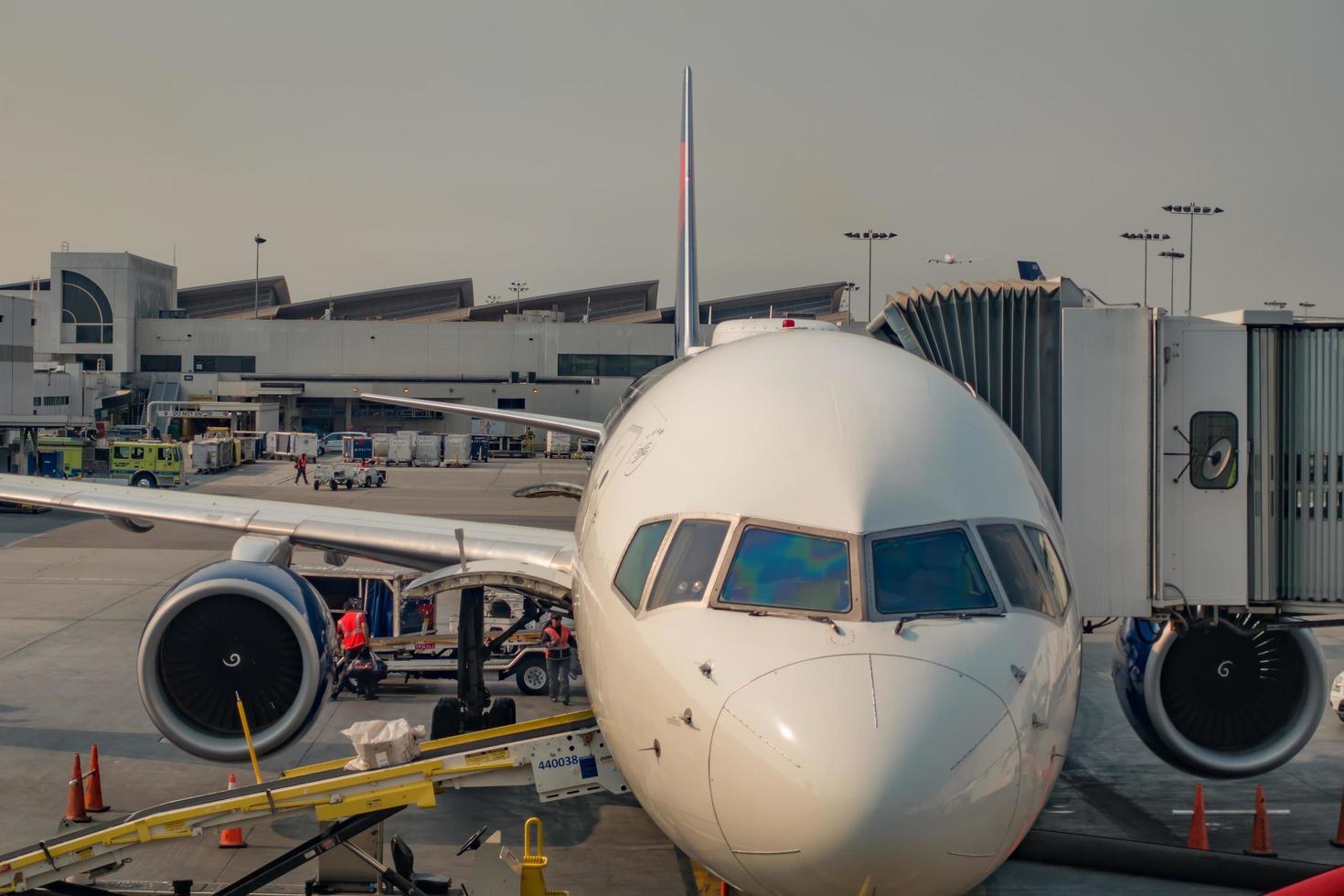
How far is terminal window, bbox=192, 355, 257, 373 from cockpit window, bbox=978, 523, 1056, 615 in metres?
75.3

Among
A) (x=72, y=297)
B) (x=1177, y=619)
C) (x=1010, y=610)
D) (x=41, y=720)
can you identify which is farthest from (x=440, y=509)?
(x=72, y=297)

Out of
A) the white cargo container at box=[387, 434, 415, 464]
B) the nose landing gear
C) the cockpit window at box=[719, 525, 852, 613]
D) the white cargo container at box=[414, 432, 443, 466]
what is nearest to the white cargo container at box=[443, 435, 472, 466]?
the white cargo container at box=[414, 432, 443, 466]

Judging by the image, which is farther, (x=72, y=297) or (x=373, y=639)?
(x=72, y=297)

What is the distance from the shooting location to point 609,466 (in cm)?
872

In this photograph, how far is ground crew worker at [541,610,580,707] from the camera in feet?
58.1

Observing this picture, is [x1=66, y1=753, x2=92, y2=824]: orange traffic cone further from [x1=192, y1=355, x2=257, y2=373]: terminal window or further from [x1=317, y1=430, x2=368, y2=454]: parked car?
[x1=192, y1=355, x2=257, y2=373]: terminal window

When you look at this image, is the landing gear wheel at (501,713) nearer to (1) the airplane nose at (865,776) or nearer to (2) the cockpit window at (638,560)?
(2) the cockpit window at (638,560)

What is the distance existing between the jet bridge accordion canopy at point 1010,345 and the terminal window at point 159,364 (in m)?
72.4

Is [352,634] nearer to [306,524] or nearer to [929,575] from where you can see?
[306,524]

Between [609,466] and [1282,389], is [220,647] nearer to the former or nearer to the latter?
[609,466]

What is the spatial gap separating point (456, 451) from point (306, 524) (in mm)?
50808

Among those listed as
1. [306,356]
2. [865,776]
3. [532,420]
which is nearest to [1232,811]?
[865,776]

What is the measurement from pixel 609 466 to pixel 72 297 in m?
74.7

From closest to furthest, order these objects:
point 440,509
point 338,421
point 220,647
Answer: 1. point 220,647
2. point 440,509
3. point 338,421
